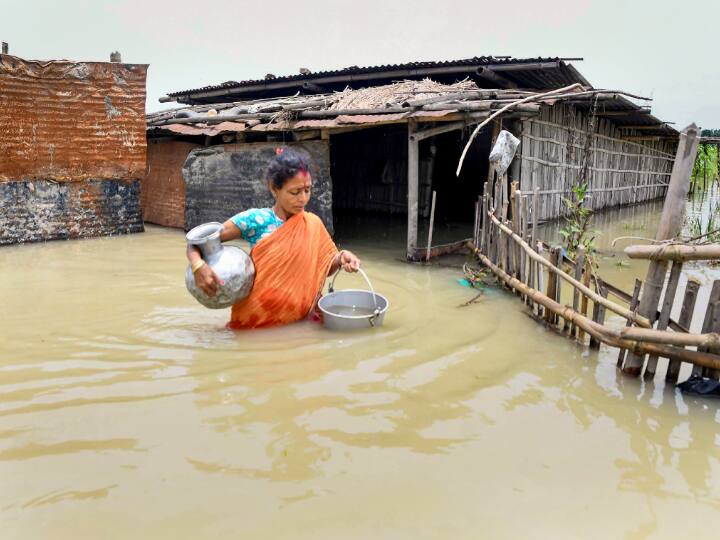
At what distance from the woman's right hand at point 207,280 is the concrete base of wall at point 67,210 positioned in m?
6.57

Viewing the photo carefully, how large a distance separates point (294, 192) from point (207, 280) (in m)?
0.80

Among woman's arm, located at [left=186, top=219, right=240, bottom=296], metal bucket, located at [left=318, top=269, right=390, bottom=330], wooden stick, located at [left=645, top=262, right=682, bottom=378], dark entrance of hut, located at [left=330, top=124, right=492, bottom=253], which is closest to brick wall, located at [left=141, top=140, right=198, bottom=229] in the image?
dark entrance of hut, located at [left=330, top=124, right=492, bottom=253]

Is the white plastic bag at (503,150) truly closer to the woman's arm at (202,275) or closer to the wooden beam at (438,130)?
the wooden beam at (438,130)

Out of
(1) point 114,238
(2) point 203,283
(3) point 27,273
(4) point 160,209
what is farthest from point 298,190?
(4) point 160,209

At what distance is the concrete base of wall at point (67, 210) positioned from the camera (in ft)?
27.8

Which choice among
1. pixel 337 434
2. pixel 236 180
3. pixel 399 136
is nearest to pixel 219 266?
pixel 337 434

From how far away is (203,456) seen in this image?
2.48 metres

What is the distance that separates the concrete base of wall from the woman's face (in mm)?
6571

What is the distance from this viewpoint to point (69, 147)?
8.75 m

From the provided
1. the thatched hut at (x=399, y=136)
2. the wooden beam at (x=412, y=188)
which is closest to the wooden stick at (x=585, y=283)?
the thatched hut at (x=399, y=136)

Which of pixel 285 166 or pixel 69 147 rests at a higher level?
pixel 69 147

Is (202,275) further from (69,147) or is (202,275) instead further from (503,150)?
(69,147)

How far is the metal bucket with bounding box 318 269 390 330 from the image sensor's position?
4.01 m

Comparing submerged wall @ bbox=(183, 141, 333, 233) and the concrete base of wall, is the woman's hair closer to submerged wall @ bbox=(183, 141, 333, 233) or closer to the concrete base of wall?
submerged wall @ bbox=(183, 141, 333, 233)
